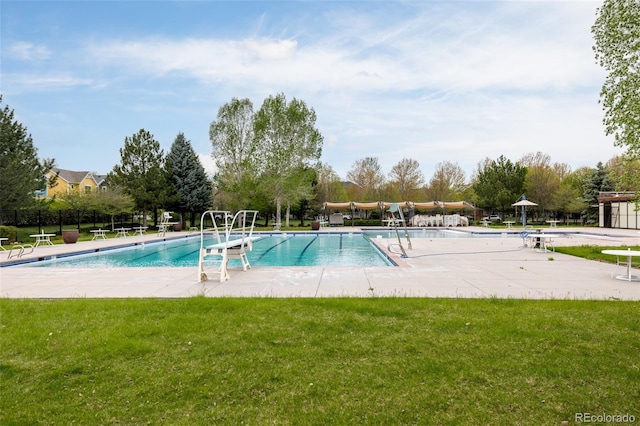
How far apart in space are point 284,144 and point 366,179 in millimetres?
14472

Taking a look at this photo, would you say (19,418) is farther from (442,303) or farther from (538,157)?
(538,157)

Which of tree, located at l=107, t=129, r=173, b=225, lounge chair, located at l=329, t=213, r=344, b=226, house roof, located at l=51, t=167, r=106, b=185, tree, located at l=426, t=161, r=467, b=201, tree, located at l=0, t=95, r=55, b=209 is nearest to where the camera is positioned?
tree, located at l=0, t=95, r=55, b=209

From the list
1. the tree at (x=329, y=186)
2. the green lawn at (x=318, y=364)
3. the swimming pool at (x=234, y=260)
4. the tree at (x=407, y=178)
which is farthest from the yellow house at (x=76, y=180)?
the green lawn at (x=318, y=364)

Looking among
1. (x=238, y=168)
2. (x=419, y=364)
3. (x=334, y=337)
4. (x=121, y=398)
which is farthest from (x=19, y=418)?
(x=238, y=168)

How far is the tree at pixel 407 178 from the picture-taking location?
39406 mm

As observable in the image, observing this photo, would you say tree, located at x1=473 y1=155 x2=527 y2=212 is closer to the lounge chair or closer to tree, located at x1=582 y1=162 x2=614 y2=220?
tree, located at x1=582 y1=162 x2=614 y2=220

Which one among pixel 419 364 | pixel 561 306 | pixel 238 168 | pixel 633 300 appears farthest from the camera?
pixel 238 168

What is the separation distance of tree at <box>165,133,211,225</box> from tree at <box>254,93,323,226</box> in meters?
5.11

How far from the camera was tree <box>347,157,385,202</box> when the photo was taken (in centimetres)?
3850

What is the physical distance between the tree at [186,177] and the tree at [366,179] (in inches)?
653

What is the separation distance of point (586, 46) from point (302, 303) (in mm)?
8914

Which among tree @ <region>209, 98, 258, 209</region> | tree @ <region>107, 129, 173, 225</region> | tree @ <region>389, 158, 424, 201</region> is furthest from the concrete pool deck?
tree @ <region>389, 158, 424, 201</region>

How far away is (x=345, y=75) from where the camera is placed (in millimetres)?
16391

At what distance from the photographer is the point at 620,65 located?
7262 mm
